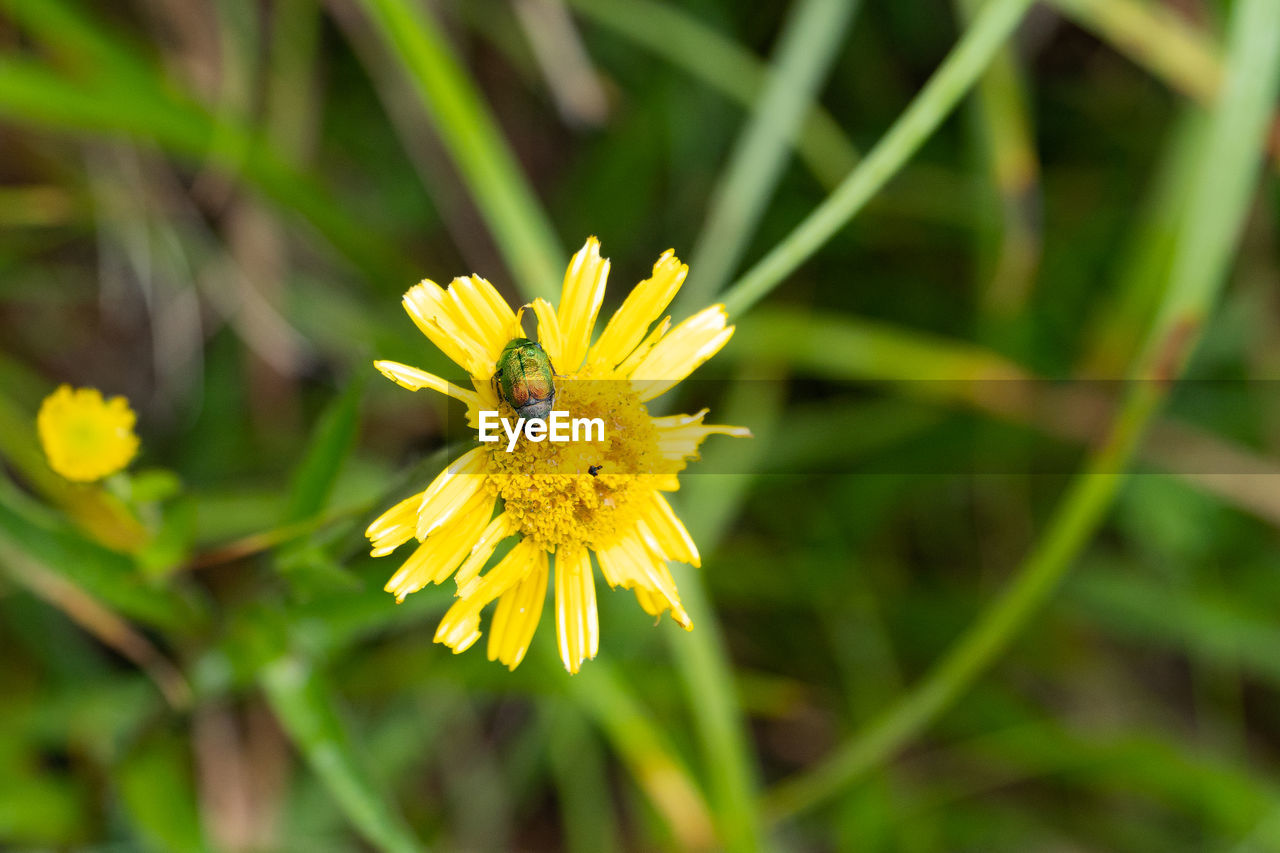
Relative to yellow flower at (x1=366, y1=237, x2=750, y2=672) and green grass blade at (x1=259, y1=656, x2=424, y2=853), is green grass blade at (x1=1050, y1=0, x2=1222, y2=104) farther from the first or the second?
green grass blade at (x1=259, y1=656, x2=424, y2=853)

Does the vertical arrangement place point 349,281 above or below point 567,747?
above

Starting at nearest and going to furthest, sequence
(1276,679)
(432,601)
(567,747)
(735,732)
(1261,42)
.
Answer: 1. (432,601)
2. (1261,42)
3. (735,732)
4. (567,747)
5. (1276,679)

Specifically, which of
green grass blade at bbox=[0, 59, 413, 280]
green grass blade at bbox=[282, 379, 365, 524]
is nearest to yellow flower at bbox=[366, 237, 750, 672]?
green grass blade at bbox=[282, 379, 365, 524]

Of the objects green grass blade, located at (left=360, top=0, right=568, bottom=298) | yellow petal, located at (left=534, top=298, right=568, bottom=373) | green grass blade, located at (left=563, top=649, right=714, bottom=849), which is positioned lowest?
green grass blade, located at (left=563, top=649, right=714, bottom=849)

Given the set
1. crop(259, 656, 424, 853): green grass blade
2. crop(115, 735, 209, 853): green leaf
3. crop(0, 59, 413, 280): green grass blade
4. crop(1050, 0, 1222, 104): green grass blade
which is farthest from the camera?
crop(1050, 0, 1222, 104): green grass blade

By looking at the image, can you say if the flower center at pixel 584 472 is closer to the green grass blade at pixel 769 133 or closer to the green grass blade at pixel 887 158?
the green grass blade at pixel 887 158

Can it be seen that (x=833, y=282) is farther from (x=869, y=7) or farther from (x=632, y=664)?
(x=632, y=664)

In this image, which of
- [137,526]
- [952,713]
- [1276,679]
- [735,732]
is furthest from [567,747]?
[1276,679]
